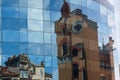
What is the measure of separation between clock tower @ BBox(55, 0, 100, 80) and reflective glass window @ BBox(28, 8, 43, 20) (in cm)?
159

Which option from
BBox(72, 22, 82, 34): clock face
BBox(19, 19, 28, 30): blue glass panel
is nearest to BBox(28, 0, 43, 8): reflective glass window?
BBox(19, 19, 28, 30): blue glass panel

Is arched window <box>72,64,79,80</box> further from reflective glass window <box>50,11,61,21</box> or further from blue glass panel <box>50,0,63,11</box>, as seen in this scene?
blue glass panel <box>50,0,63,11</box>

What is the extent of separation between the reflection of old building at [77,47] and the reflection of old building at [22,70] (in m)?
2.20

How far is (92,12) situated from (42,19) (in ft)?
19.2

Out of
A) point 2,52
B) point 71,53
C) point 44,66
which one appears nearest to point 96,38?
point 71,53

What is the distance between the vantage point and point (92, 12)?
132 feet

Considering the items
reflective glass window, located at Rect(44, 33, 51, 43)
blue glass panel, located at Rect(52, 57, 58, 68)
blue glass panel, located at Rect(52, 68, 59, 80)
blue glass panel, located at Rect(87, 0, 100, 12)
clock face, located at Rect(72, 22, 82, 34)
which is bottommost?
blue glass panel, located at Rect(52, 68, 59, 80)

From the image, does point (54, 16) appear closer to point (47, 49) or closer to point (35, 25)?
point (35, 25)

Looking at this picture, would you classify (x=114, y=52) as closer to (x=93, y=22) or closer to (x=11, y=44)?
(x=93, y=22)

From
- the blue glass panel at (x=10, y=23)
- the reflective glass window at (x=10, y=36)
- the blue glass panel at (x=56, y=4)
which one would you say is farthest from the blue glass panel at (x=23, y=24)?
the blue glass panel at (x=56, y=4)

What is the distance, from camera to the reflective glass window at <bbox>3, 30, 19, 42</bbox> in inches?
1385

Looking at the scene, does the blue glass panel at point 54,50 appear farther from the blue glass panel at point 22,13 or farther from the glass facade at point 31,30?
the blue glass panel at point 22,13

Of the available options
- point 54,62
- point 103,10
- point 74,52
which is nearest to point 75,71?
point 74,52

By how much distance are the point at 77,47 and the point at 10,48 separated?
20.9 feet
